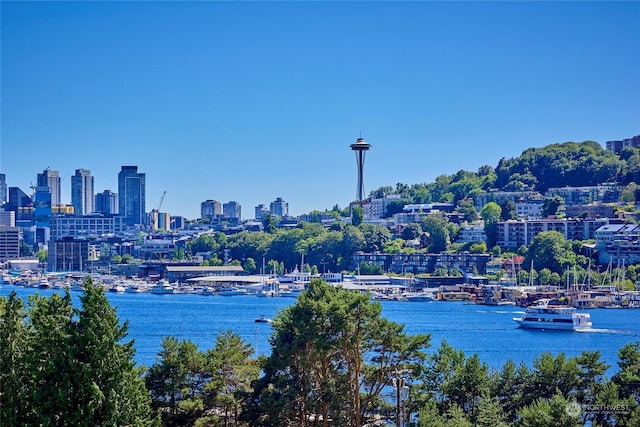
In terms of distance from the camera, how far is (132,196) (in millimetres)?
78062

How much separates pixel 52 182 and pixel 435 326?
64205 millimetres

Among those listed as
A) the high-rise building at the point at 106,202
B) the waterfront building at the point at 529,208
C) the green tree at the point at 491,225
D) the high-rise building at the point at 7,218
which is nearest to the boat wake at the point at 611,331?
the green tree at the point at 491,225

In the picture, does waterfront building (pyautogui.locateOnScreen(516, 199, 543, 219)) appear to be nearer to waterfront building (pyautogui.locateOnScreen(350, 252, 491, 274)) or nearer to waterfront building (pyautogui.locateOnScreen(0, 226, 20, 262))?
waterfront building (pyautogui.locateOnScreen(350, 252, 491, 274))

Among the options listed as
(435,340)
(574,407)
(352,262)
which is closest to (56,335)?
(574,407)

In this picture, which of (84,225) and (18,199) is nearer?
(84,225)

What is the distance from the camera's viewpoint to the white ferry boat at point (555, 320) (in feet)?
74.0

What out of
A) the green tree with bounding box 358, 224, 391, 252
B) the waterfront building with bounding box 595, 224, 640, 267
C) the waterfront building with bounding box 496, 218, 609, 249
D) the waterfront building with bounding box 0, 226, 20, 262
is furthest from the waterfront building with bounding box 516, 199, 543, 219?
the waterfront building with bounding box 0, 226, 20, 262

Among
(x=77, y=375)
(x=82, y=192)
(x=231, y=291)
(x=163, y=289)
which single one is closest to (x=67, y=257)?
(x=163, y=289)

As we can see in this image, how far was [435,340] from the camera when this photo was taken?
19.1 m

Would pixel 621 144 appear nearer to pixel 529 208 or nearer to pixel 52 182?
pixel 529 208

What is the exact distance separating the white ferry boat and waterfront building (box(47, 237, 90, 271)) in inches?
1199

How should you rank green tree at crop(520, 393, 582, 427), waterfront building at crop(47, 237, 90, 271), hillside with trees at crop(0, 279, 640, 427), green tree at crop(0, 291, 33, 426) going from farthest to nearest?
waterfront building at crop(47, 237, 90, 271) → hillside with trees at crop(0, 279, 640, 427) → green tree at crop(520, 393, 582, 427) → green tree at crop(0, 291, 33, 426)

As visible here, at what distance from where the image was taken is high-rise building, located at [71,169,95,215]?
8356cm

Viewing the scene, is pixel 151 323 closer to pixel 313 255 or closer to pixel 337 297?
pixel 337 297
